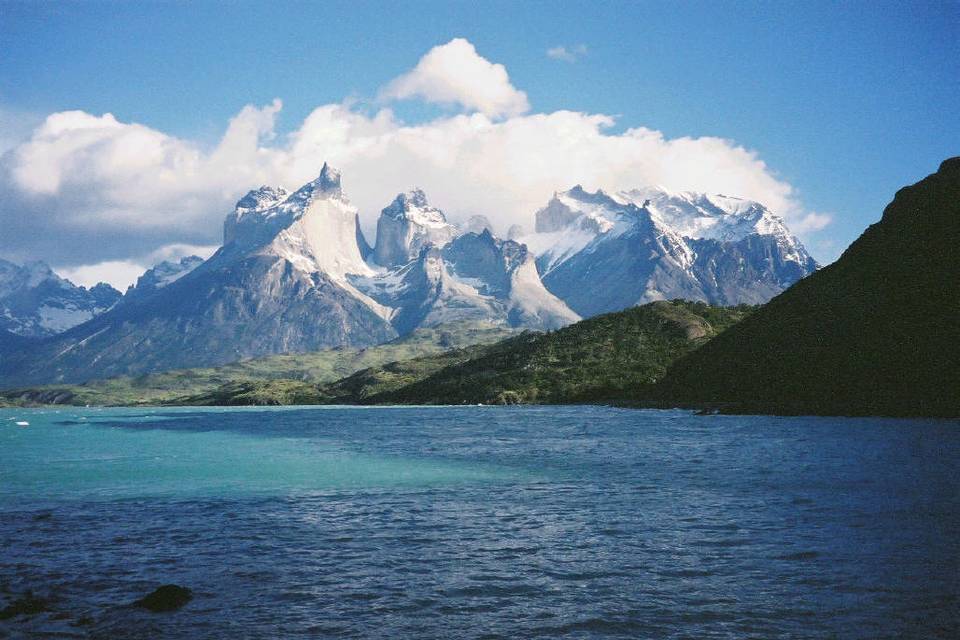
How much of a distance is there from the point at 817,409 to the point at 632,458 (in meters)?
103

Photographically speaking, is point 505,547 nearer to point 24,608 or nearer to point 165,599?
point 165,599

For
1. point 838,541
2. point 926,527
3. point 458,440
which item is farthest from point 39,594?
point 458,440

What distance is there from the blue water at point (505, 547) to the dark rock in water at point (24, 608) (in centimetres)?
75

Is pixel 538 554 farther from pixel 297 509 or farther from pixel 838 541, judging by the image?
pixel 297 509

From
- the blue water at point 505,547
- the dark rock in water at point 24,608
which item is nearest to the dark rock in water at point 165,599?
the blue water at point 505,547

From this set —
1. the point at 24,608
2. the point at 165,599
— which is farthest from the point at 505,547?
the point at 24,608

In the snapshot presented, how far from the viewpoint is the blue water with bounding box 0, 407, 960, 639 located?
105 ft

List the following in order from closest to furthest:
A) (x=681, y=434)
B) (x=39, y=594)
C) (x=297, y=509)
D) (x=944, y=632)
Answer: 1. (x=944, y=632)
2. (x=39, y=594)
3. (x=297, y=509)
4. (x=681, y=434)

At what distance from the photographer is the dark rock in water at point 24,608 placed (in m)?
33.2

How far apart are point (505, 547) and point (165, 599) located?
19415 mm

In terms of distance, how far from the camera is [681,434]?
142000 millimetres

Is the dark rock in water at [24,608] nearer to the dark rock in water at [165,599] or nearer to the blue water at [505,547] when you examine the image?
the blue water at [505,547]

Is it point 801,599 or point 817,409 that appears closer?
point 801,599

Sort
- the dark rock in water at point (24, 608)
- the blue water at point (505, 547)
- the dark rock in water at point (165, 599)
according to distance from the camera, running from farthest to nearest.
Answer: the dark rock in water at point (165, 599) < the dark rock in water at point (24, 608) < the blue water at point (505, 547)
